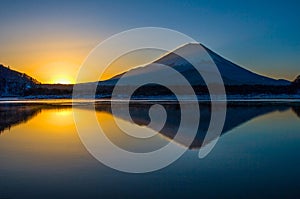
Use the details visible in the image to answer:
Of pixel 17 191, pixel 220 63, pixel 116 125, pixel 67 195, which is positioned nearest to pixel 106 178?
pixel 67 195

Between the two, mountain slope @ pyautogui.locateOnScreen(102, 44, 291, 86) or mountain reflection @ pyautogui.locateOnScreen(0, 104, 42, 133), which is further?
mountain slope @ pyautogui.locateOnScreen(102, 44, 291, 86)

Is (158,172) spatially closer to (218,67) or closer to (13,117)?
(13,117)

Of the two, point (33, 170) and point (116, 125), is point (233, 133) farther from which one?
point (33, 170)

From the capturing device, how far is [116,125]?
11.4m

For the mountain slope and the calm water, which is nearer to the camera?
the calm water

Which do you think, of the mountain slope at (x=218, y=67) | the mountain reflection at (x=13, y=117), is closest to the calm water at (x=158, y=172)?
the mountain reflection at (x=13, y=117)

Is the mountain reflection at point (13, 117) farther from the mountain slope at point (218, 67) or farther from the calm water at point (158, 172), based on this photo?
the mountain slope at point (218, 67)

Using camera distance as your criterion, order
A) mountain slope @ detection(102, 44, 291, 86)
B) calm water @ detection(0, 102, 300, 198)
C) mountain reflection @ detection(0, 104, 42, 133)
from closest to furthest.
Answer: calm water @ detection(0, 102, 300, 198) < mountain reflection @ detection(0, 104, 42, 133) < mountain slope @ detection(102, 44, 291, 86)

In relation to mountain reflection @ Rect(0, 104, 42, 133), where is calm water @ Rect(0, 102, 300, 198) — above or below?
below

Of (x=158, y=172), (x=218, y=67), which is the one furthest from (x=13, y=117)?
(x=218, y=67)

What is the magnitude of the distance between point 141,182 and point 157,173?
1.91 feet

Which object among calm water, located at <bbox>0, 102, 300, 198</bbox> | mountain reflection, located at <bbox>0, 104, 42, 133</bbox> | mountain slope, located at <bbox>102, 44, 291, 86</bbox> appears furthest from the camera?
mountain slope, located at <bbox>102, 44, 291, 86</bbox>

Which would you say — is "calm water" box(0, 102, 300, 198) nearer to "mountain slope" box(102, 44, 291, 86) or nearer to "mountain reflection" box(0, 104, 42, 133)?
"mountain reflection" box(0, 104, 42, 133)

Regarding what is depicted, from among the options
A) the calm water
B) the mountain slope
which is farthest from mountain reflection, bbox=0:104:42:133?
the mountain slope
